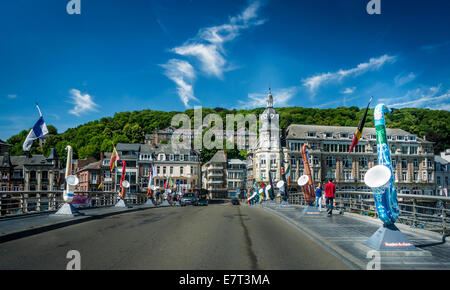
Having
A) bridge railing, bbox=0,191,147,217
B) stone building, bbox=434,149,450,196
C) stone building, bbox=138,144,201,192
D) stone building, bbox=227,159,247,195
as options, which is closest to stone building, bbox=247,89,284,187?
stone building, bbox=138,144,201,192

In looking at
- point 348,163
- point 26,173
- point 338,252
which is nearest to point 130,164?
point 26,173

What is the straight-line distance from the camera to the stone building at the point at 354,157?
79875 mm

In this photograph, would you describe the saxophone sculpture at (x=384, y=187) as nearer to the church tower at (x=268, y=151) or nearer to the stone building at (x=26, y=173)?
the church tower at (x=268, y=151)

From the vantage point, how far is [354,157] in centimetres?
8156

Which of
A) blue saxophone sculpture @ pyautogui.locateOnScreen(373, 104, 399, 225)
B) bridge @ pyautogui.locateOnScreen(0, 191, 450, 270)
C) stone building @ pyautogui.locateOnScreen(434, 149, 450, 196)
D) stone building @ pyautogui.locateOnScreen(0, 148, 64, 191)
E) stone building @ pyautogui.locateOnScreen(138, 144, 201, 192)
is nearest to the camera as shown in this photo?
bridge @ pyautogui.locateOnScreen(0, 191, 450, 270)

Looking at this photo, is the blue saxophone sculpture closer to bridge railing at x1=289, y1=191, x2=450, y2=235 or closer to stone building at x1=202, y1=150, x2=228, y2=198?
bridge railing at x1=289, y1=191, x2=450, y2=235

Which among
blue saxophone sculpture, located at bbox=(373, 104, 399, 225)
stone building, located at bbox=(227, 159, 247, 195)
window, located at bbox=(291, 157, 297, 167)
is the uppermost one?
window, located at bbox=(291, 157, 297, 167)

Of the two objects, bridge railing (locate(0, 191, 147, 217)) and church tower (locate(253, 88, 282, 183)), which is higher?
church tower (locate(253, 88, 282, 183))

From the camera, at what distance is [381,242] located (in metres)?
7.98

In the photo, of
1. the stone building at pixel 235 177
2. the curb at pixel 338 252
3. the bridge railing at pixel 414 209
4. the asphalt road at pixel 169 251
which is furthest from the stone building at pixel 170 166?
the curb at pixel 338 252

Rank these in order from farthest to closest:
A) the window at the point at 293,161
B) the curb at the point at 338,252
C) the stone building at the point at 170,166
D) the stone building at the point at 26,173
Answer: the stone building at the point at 170,166 → the stone building at the point at 26,173 → the window at the point at 293,161 → the curb at the point at 338,252

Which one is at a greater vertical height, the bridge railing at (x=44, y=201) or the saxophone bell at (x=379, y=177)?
the saxophone bell at (x=379, y=177)

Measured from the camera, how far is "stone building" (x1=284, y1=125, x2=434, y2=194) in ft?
262

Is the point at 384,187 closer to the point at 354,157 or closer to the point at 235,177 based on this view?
the point at 354,157
